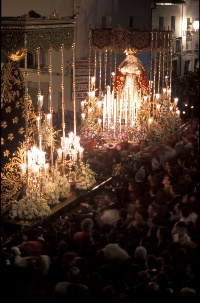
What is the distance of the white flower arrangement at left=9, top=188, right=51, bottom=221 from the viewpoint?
26.6 feet

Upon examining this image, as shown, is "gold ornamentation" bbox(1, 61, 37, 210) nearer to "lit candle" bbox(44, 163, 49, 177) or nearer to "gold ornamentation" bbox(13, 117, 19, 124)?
"gold ornamentation" bbox(13, 117, 19, 124)

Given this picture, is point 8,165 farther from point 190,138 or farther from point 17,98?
point 190,138

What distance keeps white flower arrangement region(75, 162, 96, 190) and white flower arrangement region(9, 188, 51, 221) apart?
1.19 metres

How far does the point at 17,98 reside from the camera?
8352 millimetres

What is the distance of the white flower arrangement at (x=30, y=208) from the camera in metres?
8.09

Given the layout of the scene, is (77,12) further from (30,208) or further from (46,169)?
(30,208)

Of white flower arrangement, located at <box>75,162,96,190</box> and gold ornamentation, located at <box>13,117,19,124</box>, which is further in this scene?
white flower arrangement, located at <box>75,162,96,190</box>

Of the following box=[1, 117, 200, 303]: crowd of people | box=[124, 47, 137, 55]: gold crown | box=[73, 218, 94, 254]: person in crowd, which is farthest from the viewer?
box=[124, 47, 137, 55]: gold crown

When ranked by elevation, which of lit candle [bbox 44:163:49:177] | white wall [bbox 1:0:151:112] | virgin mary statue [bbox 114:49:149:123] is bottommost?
lit candle [bbox 44:163:49:177]

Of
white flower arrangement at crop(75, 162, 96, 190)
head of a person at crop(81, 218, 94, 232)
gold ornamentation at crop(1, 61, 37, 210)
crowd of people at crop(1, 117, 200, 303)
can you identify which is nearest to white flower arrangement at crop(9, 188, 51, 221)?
gold ornamentation at crop(1, 61, 37, 210)

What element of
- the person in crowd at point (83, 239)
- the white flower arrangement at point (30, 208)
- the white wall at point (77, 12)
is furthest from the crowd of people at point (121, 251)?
the white wall at point (77, 12)

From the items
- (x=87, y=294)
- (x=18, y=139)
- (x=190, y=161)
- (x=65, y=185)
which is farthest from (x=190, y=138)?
(x=87, y=294)

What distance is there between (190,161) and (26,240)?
3107 millimetres

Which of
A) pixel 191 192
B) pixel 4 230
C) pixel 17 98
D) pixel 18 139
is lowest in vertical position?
pixel 4 230
